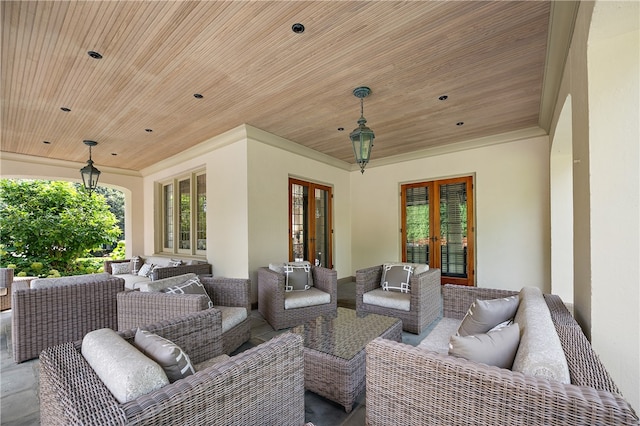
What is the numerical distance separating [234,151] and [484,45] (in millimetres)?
3463

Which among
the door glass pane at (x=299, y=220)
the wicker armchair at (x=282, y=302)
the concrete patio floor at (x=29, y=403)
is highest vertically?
the door glass pane at (x=299, y=220)

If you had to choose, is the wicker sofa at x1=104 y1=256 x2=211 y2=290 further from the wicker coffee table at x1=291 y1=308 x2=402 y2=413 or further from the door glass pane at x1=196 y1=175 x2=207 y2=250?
the wicker coffee table at x1=291 y1=308 x2=402 y2=413

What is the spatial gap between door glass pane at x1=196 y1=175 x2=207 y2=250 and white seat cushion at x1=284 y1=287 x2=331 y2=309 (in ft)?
8.28

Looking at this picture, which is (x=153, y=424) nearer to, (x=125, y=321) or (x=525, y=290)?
(x=125, y=321)

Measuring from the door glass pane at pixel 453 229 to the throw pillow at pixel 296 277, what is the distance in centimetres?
289

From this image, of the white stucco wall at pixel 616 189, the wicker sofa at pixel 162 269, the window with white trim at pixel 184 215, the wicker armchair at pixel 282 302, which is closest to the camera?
the white stucco wall at pixel 616 189

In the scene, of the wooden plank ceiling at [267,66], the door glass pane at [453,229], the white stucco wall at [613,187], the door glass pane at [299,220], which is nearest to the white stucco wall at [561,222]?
the wooden plank ceiling at [267,66]

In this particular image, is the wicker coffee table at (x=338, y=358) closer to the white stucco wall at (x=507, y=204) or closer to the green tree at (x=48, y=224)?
the white stucco wall at (x=507, y=204)

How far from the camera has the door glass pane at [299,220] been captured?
16.8 feet

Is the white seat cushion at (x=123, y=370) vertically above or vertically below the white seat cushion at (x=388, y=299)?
above

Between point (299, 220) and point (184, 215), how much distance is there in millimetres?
2490

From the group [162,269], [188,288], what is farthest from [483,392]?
[162,269]

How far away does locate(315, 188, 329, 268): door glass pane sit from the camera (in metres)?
5.63

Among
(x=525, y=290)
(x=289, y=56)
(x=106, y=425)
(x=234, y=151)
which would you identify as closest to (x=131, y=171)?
(x=234, y=151)
